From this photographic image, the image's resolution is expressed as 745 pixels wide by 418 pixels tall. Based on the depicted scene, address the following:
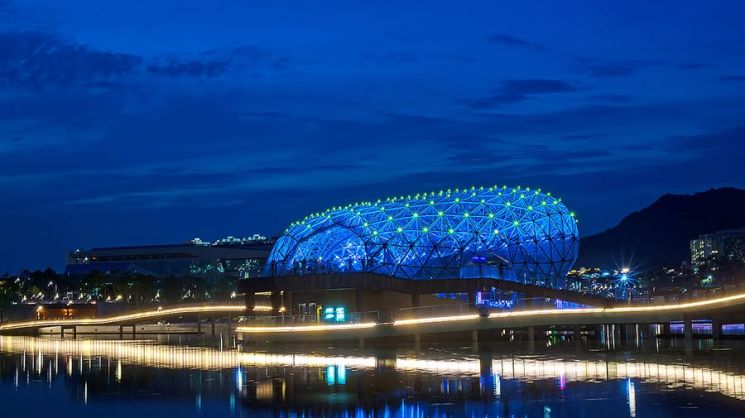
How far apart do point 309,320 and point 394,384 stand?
3139 cm

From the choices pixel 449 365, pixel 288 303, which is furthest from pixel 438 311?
pixel 288 303

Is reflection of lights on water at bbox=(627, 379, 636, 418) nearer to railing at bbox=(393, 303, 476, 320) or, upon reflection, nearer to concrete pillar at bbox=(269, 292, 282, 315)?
railing at bbox=(393, 303, 476, 320)

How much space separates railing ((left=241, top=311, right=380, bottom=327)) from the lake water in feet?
18.1

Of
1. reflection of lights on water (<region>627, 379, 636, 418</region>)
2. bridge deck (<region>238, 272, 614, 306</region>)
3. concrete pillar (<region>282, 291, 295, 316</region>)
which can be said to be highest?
bridge deck (<region>238, 272, 614, 306</region>)

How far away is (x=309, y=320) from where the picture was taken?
232 ft

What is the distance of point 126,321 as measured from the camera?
10625 cm

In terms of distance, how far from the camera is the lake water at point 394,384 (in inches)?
1272

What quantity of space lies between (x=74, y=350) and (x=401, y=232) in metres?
28.3

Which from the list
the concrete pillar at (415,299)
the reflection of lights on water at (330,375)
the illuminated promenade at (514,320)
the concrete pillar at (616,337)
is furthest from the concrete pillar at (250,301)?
the reflection of lights on water at (330,375)

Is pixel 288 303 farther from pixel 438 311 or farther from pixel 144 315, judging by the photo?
pixel 144 315

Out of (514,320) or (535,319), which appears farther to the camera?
(514,320)

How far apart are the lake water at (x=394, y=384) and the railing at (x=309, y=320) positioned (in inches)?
217

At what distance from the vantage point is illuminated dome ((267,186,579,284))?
87.9 m

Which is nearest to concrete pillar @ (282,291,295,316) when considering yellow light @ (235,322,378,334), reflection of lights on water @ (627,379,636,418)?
yellow light @ (235,322,378,334)
